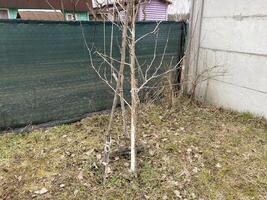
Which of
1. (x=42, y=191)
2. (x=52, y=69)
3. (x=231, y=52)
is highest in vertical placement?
(x=231, y=52)

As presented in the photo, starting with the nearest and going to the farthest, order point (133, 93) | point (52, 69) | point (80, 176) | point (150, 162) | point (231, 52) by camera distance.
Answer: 1. point (133, 93)
2. point (80, 176)
3. point (150, 162)
4. point (52, 69)
5. point (231, 52)

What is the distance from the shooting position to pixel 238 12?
150 inches

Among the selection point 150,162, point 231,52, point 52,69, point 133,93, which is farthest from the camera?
point 231,52

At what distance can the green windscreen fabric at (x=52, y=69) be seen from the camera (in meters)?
3.20

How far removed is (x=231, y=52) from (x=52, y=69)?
8.18 ft

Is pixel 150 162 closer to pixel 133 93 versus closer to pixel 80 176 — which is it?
pixel 80 176

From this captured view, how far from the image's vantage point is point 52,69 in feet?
11.5

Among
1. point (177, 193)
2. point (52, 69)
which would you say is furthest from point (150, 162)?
point (52, 69)

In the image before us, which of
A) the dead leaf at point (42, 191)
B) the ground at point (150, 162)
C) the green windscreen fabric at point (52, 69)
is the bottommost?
the dead leaf at point (42, 191)

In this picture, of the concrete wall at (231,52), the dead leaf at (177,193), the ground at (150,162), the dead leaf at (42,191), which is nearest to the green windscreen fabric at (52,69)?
the ground at (150,162)

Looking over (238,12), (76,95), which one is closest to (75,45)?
(76,95)

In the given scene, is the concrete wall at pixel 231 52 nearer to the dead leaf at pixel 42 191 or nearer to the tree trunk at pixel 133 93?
the tree trunk at pixel 133 93

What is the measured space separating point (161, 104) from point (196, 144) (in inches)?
53.3

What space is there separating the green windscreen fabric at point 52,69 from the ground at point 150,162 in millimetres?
252
